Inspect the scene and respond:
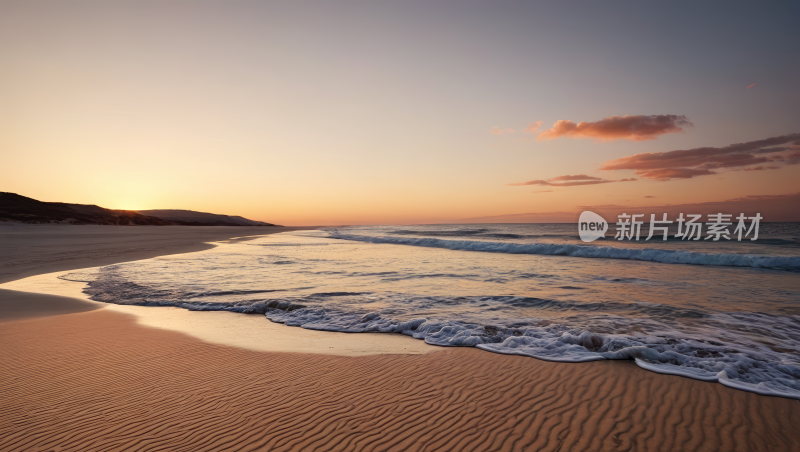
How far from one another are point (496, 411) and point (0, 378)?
6753mm

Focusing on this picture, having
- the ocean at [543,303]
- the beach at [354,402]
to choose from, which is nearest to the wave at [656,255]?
the ocean at [543,303]

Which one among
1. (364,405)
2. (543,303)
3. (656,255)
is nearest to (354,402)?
(364,405)

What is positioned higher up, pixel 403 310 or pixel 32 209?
pixel 32 209

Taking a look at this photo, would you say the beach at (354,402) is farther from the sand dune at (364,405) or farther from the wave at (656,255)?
the wave at (656,255)

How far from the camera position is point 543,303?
9492 mm

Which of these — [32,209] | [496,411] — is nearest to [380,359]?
[496,411]

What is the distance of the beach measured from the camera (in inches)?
140

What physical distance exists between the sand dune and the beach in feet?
0.06

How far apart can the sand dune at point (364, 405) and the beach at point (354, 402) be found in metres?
0.02

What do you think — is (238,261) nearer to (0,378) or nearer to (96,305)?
(96,305)

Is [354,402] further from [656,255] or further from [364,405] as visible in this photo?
[656,255]

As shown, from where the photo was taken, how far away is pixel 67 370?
5.20 meters

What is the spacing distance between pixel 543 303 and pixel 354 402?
688 centimetres

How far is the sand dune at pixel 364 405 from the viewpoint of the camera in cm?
354
